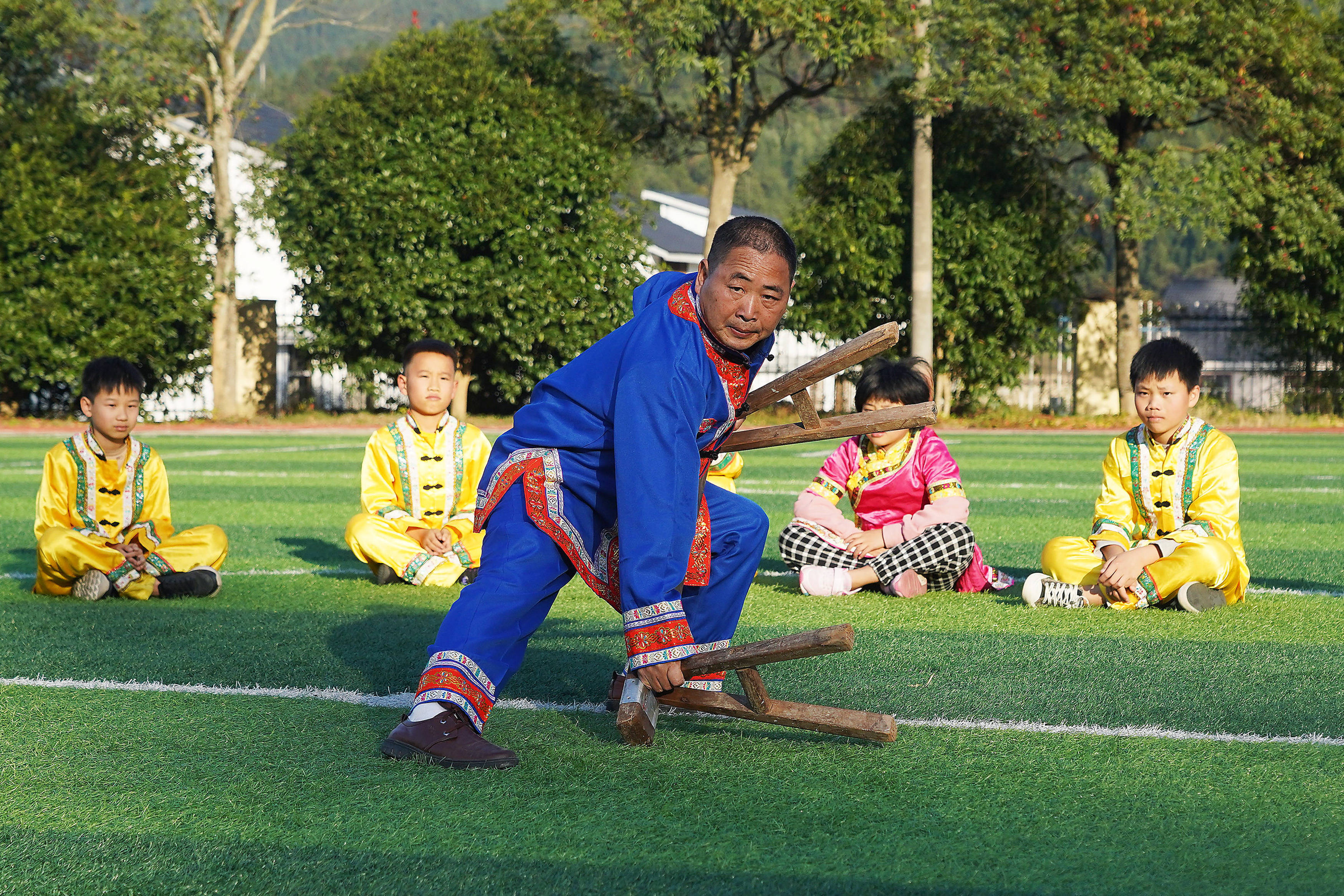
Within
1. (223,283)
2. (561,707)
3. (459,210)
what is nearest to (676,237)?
(459,210)

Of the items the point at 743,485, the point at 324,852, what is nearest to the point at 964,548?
the point at 324,852

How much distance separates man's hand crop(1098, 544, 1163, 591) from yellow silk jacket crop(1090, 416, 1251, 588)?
0.26 feet

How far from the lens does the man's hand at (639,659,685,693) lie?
287cm

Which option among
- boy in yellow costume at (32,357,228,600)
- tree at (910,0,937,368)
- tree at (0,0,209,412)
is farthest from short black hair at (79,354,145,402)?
tree at (0,0,209,412)

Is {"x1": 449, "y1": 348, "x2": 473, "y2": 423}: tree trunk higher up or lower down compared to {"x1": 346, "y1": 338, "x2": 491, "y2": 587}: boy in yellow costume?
higher up

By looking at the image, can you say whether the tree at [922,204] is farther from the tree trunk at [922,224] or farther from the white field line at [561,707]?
the white field line at [561,707]

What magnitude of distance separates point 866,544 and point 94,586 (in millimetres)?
3102

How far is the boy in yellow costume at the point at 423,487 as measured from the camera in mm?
5703

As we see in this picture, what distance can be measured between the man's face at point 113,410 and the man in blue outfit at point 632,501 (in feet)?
8.61

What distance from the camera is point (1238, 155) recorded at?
1906cm

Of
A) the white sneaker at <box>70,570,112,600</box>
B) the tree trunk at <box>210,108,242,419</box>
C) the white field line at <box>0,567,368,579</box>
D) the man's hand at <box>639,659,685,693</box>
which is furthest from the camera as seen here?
the tree trunk at <box>210,108,242,419</box>

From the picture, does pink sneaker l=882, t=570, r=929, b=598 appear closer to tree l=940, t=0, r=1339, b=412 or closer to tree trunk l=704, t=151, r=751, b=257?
tree l=940, t=0, r=1339, b=412

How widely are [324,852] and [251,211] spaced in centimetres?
1995

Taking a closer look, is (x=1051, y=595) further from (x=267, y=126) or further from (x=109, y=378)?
(x=267, y=126)
